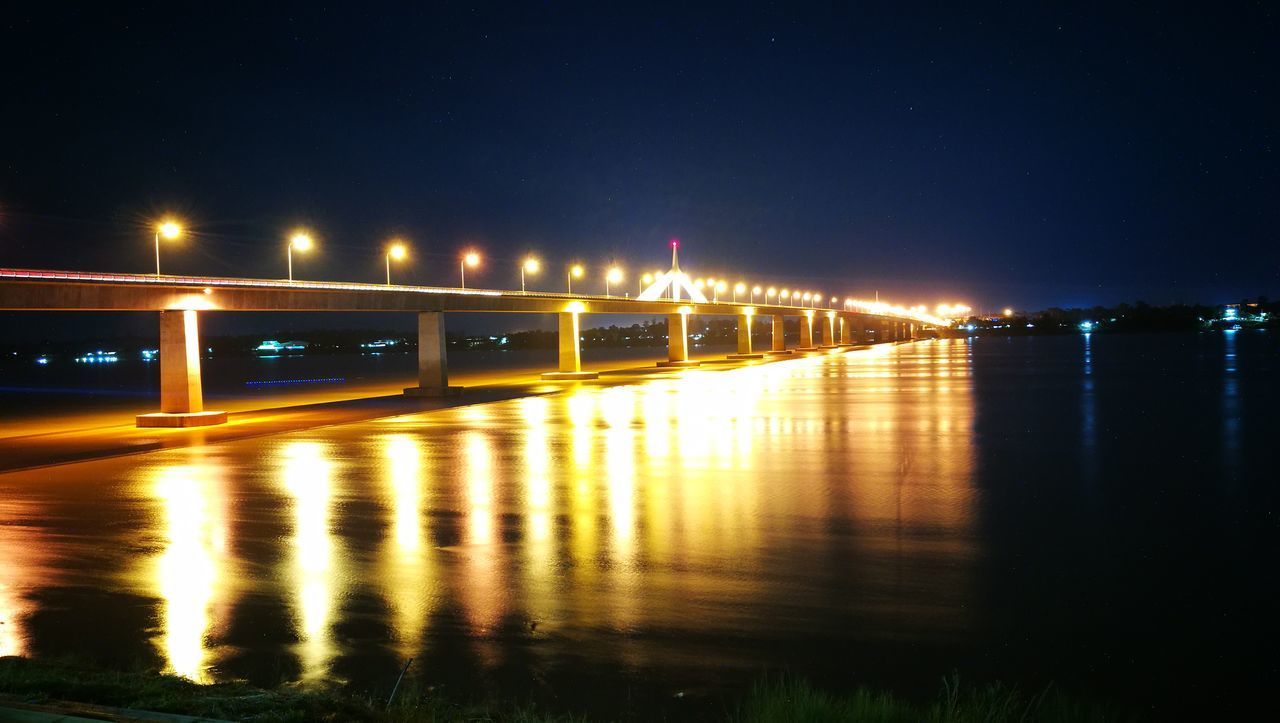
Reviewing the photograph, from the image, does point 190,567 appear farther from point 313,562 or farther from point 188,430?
point 188,430

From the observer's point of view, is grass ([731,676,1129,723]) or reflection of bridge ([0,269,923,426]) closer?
grass ([731,676,1129,723])

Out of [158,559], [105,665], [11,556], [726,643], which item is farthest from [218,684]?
[11,556]

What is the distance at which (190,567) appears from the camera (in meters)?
11.6

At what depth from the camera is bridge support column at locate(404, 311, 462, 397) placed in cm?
4966

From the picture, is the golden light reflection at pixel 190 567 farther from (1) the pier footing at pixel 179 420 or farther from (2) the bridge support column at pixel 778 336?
(2) the bridge support column at pixel 778 336

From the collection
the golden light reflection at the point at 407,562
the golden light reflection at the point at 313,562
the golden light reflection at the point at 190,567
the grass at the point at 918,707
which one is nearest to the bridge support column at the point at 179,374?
the golden light reflection at the point at 313,562

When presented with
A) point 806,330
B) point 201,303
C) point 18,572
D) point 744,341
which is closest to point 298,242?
point 201,303

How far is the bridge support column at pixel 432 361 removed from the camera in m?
49.7

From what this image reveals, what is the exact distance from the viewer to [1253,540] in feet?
40.8

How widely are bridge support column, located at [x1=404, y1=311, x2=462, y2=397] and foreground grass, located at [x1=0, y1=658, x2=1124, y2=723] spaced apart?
4235 cm

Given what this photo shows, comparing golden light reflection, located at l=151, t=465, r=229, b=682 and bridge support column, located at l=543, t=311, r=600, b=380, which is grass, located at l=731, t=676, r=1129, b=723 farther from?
bridge support column, located at l=543, t=311, r=600, b=380

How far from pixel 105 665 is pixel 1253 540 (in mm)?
12707

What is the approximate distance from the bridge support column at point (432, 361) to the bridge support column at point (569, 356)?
13.1 meters

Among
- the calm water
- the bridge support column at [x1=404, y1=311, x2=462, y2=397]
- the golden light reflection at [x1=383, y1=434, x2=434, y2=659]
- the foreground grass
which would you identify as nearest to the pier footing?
the calm water
